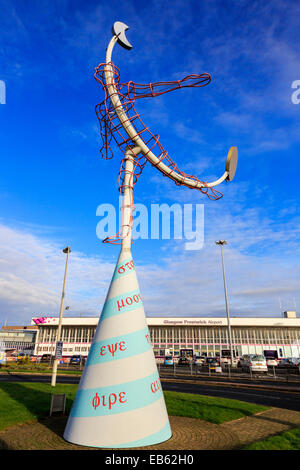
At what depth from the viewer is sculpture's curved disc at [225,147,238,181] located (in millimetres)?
9375

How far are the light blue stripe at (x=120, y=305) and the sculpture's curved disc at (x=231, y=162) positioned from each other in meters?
4.98

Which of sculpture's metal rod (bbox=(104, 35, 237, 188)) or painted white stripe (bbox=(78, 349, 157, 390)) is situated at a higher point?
sculpture's metal rod (bbox=(104, 35, 237, 188))

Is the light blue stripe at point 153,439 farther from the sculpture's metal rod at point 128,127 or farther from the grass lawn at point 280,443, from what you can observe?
the sculpture's metal rod at point 128,127

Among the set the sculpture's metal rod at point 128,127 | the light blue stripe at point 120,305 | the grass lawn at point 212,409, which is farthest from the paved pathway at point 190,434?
the sculpture's metal rod at point 128,127

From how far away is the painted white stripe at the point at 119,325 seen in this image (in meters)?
6.89

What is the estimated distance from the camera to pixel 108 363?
6578 mm

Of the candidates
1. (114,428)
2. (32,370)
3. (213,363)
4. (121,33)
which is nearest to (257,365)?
(213,363)

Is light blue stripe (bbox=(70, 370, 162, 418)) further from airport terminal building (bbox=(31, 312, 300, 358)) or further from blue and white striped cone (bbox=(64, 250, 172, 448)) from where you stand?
airport terminal building (bbox=(31, 312, 300, 358))

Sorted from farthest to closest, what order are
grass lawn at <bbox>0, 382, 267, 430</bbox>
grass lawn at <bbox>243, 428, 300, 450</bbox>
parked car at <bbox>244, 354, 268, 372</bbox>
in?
parked car at <bbox>244, 354, 268, 372</bbox> < grass lawn at <bbox>0, 382, 267, 430</bbox> < grass lawn at <bbox>243, 428, 300, 450</bbox>

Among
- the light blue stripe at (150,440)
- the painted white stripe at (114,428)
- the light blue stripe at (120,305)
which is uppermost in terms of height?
the light blue stripe at (120,305)

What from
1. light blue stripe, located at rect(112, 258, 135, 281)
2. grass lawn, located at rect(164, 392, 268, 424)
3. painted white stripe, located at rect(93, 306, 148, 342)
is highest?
light blue stripe, located at rect(112, 258, 135, 281)

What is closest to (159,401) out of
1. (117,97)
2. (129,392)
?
(129,392)

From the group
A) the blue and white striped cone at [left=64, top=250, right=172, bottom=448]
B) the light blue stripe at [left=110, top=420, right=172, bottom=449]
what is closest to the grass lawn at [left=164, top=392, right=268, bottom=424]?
the light blue stripe at [left=110, top=420, right=172, bottom=449]
